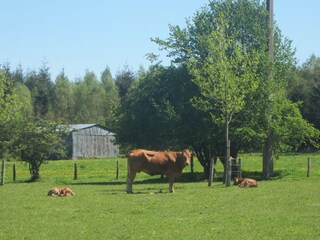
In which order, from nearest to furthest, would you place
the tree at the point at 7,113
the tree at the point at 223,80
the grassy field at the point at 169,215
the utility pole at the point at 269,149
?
the grassy field at the point at 169,215 → the tree at the point at 223,80 → the tree at the point at 7,113 → the utility pole at the point at 269,149

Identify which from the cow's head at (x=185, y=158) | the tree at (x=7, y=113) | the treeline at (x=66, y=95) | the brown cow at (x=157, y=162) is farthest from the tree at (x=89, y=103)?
the cow's head at (x=185, y=158)

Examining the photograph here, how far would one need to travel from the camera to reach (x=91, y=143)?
272 ft

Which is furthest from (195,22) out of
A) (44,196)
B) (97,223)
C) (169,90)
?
(97,223)

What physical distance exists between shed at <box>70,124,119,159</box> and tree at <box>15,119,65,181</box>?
125 ft

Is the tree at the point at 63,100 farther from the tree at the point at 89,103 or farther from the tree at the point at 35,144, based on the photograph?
→ the tree at the point at 35,144

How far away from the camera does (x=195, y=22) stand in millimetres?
40344

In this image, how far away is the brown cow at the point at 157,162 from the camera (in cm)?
2905

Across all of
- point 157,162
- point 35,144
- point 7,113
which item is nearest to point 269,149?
point 157,162

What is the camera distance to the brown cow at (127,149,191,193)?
29047 millimetres

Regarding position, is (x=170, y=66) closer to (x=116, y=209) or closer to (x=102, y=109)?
(x=116, y=209)

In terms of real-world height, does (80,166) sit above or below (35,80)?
below

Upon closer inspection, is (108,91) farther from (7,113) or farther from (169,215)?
(169,215)

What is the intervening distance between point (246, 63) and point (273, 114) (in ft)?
13.4

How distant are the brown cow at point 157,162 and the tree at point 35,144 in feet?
43.7
